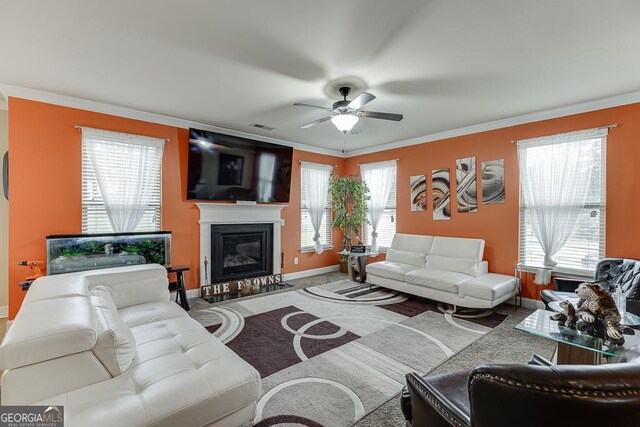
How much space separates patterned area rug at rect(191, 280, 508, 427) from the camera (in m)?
2.10

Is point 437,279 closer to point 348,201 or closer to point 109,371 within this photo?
point 348,201

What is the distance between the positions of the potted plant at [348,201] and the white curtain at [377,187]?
0.53 ft

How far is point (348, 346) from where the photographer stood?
9.72 ft

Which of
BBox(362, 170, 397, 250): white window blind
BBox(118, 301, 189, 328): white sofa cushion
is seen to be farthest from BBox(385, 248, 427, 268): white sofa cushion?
BBox(118, 301, 189, 328): white sofa cushion

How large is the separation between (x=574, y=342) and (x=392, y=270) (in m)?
2.76

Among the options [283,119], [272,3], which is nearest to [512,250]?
[283,119]

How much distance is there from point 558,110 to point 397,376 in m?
4.03

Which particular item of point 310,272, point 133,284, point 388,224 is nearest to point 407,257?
point 388,224

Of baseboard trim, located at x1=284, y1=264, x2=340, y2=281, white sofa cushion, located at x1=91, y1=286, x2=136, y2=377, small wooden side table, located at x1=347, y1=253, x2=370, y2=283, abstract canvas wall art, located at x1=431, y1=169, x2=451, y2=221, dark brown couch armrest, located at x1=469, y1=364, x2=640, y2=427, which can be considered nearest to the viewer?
dark brown couch armrest, located at x1=469, y1=364, x2=640, y2=427

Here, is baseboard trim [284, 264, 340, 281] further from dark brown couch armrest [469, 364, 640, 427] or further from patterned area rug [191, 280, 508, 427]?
dark brown couch armrest [469, 364, 640, 427]

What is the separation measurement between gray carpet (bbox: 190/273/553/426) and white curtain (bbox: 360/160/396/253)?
6.11 feet

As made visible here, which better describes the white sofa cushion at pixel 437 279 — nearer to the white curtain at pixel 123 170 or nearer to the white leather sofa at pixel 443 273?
the white leather sofa at pixel 443 273

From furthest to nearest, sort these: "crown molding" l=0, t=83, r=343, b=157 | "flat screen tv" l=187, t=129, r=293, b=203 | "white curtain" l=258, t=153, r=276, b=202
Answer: "white curtain" l=258, t=153, r=276, b=202
"flat screen tv" l=187, t=129, r=293, b=203
"crown molding" l=0, t=83, r=343, b=157

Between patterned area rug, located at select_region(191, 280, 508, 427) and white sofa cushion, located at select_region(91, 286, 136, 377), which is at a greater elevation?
white sofa cushion, located at select_region(91, 286, 136, 377)
